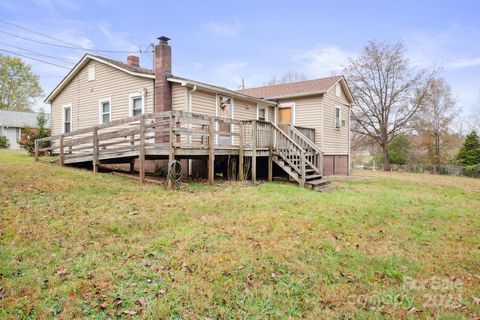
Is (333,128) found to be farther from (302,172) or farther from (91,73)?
(91,73)

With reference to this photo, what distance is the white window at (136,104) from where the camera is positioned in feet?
42.3

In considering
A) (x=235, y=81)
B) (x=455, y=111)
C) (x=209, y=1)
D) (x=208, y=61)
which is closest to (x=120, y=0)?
(x=209, y=1)

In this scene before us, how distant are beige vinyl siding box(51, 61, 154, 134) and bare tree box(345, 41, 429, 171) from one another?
70.3 feet

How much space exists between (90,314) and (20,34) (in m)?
27.8

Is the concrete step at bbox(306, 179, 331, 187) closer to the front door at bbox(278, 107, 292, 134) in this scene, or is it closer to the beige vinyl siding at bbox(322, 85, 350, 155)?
the beige vinyl siding at bbox(322, 85, 350, 155)

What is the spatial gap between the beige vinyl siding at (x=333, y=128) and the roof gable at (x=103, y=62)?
9590 mm

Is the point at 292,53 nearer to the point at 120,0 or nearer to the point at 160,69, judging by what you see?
the point at 120,0

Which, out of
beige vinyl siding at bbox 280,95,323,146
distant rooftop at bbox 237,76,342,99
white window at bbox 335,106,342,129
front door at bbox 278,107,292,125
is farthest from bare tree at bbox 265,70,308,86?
beige vinyl siding at bbox 280,95,323,146

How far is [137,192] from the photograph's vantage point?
7938 mm

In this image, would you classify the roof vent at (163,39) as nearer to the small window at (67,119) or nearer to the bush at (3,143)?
the small window at (67,119)

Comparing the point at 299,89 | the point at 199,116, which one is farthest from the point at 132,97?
the point at 299,89

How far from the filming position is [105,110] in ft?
47.4

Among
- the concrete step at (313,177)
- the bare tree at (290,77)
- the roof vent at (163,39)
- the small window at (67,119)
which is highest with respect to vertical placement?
the bare tree at (290,77)

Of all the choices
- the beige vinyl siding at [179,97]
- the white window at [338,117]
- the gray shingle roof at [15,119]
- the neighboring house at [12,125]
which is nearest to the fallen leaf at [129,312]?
the beige vinyl siding at [179,97]
